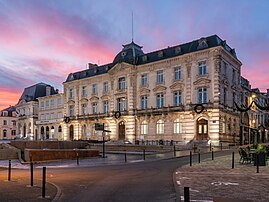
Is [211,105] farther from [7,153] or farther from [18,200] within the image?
[18,200]

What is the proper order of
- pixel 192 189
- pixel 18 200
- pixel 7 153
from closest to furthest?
pixel 18 200 < pixel 192 189 < pixel 7 153

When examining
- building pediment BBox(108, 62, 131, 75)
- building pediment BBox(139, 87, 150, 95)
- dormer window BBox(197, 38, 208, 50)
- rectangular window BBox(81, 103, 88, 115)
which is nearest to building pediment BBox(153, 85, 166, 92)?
building pediment BBox(139, 87, 150, 95)

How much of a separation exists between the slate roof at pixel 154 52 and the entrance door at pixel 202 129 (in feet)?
35.3

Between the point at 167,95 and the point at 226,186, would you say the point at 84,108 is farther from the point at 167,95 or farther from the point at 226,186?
the point at 226,186

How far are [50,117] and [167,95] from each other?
37.6 metres

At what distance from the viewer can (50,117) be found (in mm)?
77312

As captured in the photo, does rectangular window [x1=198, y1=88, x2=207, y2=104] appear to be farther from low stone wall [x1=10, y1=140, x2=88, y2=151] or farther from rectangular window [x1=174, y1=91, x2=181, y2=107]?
low stone wall [x1=10, y1=140, x2=88, y2=151]

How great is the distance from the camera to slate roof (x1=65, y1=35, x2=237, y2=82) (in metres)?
46.6

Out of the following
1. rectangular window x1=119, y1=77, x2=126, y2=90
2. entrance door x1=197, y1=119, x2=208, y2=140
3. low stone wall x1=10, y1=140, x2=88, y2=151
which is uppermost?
rectangular window x1=119, y1=77, x2=126, y2=90

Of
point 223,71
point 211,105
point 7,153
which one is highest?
point 223,71

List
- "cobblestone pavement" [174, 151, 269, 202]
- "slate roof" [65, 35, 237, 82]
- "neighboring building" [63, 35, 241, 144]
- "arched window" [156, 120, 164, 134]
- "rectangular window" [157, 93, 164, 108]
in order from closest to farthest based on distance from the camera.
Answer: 1. "cobblestone pavement" [174, 151, 269, 202]
2. "neighboring building" [63, 35, 241, 144]
3. "slate roof" [65, 35, 237, 82]
4. "arched window" [156, 120, 164, 134]
5. "rectangular window" [157, 93, 164, 108]

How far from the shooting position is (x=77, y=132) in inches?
2554

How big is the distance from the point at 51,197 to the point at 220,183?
637 cm

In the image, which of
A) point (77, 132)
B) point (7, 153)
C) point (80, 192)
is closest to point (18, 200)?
point (80, 192)
